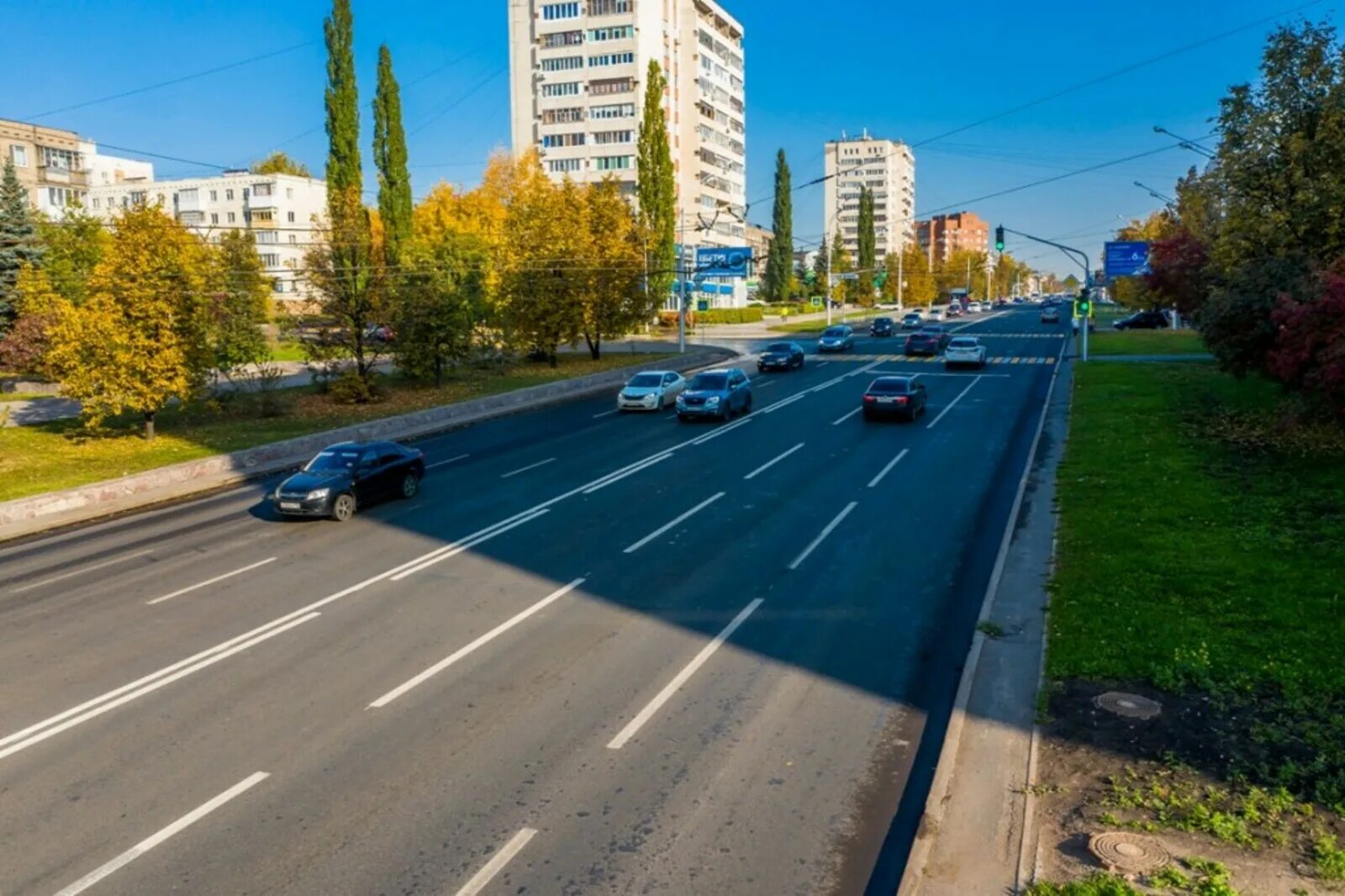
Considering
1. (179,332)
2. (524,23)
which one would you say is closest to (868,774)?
(179,332)

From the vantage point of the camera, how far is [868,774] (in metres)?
Result: 8.57

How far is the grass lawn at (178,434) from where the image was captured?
82.6 feet

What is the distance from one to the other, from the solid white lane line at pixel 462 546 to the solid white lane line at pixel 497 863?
8111 millimetres

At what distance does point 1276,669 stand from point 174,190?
402 feet

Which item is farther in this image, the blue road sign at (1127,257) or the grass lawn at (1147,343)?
the blue road sign at (1127,257)

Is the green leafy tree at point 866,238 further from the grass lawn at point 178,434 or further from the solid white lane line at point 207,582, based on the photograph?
the solid white lane line at point 207,582

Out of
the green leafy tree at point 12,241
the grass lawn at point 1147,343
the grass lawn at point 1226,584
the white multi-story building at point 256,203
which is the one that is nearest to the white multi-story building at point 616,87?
the white multi-story building at point 256,203

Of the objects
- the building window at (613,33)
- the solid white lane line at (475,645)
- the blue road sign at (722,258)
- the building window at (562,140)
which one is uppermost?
the building window at (613,33)

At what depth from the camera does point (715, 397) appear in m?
32.5

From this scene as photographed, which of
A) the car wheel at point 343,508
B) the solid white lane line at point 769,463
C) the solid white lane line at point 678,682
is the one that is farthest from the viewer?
the solid white lane line at point 769,463

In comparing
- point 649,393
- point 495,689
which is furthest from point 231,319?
point 495,689

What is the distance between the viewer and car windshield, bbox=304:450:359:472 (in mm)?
20202

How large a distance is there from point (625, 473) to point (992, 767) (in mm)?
15555

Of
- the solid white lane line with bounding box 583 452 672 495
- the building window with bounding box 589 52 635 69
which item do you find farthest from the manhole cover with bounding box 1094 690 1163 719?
the building window with bounding box 589 52 635 69
